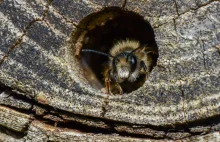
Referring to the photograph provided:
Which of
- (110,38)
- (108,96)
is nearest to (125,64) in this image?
(110,38)

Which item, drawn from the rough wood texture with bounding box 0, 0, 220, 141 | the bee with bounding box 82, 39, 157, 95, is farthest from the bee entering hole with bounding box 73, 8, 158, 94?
the rough wood texture with bounding box 0, 0, 220, 141

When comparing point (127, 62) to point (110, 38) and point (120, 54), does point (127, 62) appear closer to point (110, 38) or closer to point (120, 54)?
point (120, 54)

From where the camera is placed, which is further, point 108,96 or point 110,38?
point 110,38

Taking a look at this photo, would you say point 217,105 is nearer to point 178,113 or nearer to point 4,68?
point 178,113

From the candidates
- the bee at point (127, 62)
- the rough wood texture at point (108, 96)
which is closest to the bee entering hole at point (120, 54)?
the bee at point (127, 62)

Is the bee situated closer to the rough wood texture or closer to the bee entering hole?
the bee entering hole

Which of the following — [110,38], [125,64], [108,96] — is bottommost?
[108,96]
